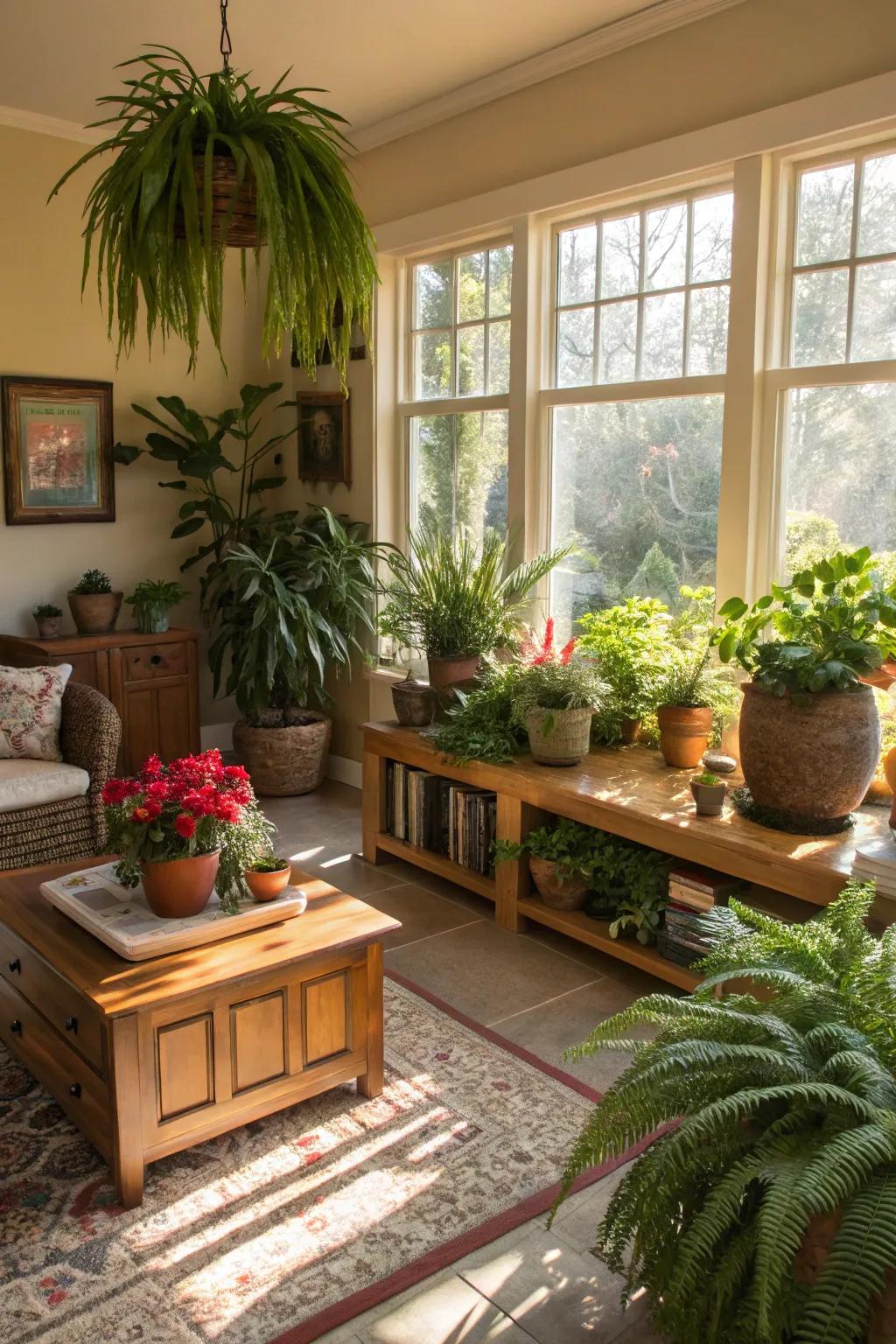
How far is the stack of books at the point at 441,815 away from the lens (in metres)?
3.85

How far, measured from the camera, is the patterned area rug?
1.98 m

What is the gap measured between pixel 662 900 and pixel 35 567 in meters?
3.33

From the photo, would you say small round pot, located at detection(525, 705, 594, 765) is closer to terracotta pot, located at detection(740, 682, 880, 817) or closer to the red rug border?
terracotta pot, located at detection(740, 682, 880, 817)

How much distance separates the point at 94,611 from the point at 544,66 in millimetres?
2916

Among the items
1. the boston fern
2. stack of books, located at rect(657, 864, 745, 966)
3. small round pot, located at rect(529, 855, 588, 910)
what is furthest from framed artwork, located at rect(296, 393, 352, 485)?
the boston fern

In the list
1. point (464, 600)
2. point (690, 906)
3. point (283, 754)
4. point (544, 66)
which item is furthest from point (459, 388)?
point (690, 906)

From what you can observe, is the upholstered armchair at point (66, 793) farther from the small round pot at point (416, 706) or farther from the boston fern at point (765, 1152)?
the boston fern at point (765, 1152)

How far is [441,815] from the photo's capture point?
406 cm

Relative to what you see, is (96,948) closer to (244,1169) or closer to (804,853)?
(244,1169)

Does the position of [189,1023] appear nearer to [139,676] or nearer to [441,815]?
[441,815]

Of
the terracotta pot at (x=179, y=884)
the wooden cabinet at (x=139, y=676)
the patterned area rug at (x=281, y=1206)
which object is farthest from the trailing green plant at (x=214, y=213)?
the wooden cabinet at (x=139, y=676)

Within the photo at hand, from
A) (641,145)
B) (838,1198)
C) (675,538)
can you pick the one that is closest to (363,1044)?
(838,1198)

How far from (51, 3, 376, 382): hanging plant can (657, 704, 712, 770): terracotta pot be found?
1.92m

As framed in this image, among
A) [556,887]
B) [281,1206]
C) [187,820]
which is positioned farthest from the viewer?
[556,887]
